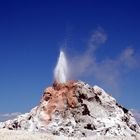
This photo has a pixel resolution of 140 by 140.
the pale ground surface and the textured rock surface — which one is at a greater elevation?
the textured rock surface

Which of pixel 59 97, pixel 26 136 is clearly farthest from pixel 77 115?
pixel 26 136

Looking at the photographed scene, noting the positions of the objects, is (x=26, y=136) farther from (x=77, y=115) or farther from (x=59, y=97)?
(x=59, y=97)

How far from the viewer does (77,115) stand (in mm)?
67875

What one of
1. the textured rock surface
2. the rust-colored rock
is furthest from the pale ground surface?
the rust-colored rock

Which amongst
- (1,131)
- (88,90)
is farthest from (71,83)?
(1,131)

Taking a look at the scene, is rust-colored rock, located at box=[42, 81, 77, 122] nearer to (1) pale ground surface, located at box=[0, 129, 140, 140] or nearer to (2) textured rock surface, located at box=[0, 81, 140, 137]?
(2) textured rock surface, located at box=[0, 81, 140, 137]

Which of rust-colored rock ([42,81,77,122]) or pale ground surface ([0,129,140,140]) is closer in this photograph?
pale ground surface ([0,129,140,140])

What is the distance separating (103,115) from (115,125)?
8.67 ft

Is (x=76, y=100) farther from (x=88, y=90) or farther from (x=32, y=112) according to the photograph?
(x=32, y=112)

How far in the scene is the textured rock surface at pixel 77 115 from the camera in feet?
217

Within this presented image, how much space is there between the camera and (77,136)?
6462 centimetres

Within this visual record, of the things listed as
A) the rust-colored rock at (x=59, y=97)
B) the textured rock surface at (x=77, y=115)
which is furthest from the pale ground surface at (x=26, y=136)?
the rust-colored rock at (x=59, y=97)

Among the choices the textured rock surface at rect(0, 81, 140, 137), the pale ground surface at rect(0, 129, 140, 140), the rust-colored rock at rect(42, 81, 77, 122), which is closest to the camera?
the pale ground surface at rect(0, 129, 140, 140)

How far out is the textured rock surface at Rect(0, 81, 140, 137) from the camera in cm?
6612
